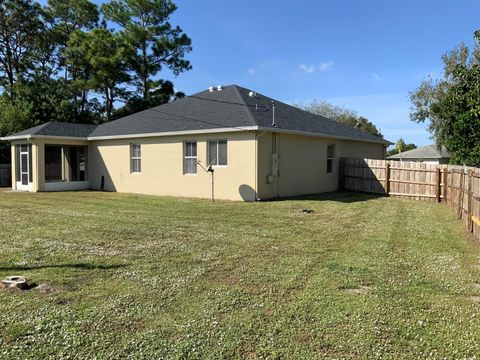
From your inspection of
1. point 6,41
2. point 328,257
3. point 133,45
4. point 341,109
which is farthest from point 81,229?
point 341,109

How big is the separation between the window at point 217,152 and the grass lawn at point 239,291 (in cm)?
573

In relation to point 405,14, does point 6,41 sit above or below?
above

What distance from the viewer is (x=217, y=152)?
15.0 meters

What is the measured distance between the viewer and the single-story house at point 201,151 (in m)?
14.5

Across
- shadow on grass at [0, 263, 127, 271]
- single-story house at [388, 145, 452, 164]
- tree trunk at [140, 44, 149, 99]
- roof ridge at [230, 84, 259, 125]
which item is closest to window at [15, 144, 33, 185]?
roof ridge at [230, 84, 259, 125]

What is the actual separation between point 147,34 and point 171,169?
20019 millimetres

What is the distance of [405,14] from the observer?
580 inches

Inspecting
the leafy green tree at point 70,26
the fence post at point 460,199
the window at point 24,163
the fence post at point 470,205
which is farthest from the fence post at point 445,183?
the leafy green tree at point 70,26

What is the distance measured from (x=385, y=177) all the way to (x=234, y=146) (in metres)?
7.27

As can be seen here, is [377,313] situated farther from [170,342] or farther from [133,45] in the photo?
[133,45]

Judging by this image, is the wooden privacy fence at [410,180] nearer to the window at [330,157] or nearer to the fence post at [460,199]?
the fence post at [460,199]

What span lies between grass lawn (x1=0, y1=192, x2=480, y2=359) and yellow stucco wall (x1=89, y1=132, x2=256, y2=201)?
16.6ft

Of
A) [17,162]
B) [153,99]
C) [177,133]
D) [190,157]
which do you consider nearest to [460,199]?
[190,157]

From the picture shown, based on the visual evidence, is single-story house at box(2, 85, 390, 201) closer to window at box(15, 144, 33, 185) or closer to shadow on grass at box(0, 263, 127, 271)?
window at box(15, 144, 33, 185)
